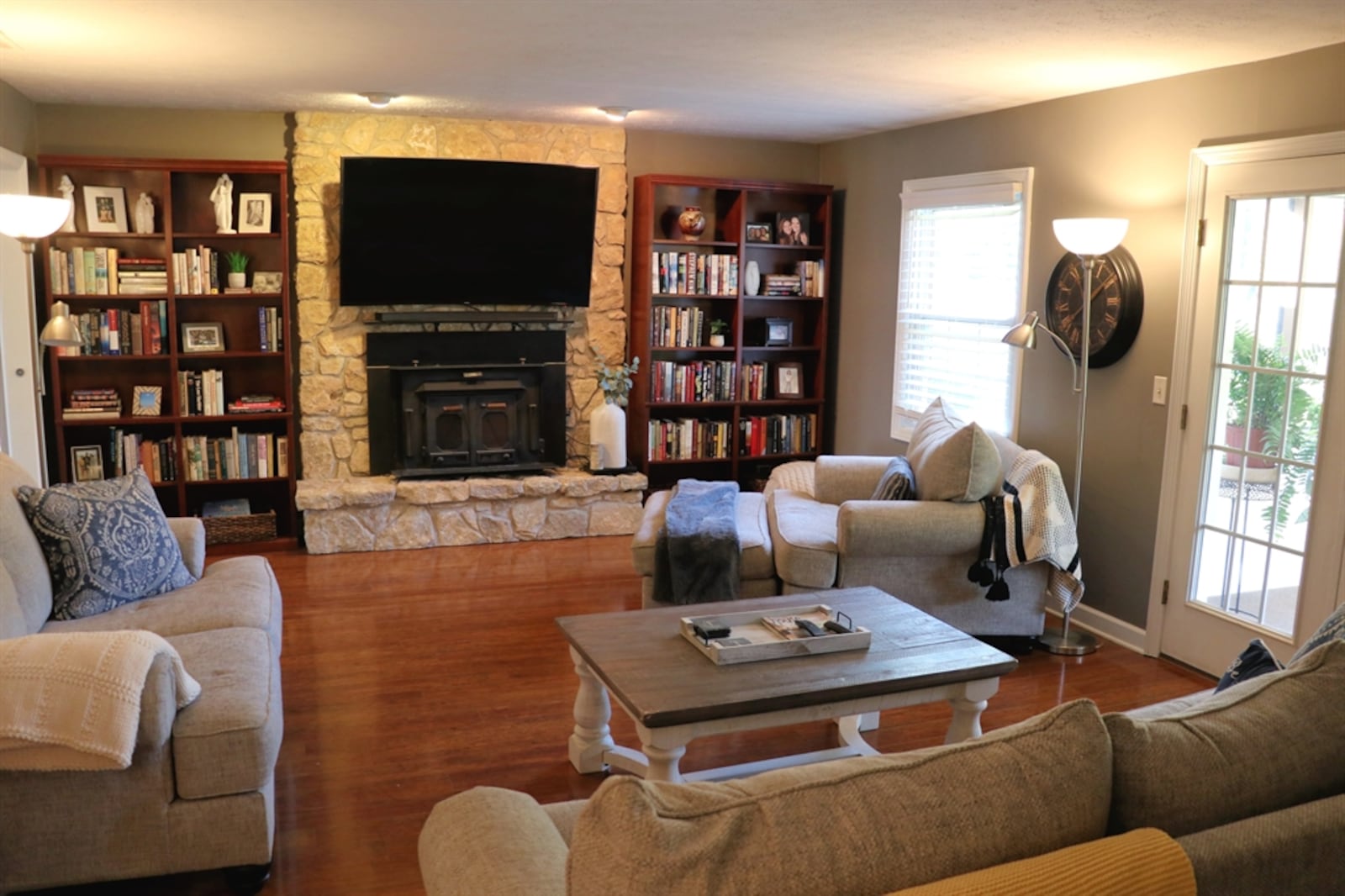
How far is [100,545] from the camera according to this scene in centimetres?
342

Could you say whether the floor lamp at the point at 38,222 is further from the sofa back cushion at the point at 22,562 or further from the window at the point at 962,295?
the window at the point at 962,295

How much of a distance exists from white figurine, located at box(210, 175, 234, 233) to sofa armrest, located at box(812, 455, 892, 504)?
3432 millimetres

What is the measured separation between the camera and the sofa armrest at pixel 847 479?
17.3ft

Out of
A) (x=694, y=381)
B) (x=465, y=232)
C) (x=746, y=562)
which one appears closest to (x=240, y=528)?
(x=465, y=232)

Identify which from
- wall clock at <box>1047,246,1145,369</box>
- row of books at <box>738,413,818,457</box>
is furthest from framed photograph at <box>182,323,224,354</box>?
wall clock at <box>1047,246,1145,369</box>

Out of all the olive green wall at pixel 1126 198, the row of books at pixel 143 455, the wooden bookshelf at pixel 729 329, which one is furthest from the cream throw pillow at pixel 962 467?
the row of books at pixel 143 455

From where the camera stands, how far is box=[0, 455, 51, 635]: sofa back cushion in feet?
10.1

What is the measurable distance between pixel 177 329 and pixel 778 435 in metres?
3.61

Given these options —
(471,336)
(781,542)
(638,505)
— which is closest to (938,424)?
Answer: (781,542)

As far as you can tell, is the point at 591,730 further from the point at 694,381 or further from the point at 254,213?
the point at 254,213

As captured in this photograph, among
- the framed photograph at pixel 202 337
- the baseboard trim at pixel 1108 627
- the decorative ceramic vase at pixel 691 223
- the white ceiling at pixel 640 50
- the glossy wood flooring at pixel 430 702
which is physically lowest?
the glossy wood flooring at pixel 430 702

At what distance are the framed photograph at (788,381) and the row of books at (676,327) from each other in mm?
599

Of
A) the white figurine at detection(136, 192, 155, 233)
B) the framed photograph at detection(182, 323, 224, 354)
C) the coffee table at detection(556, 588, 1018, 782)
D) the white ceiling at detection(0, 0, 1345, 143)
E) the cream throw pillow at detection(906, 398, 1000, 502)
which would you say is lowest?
the coffee table at detection(556, 588, 1018, 782)

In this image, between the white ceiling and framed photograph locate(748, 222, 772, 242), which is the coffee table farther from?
framed photograph locate(748, 222, 772, 242)
